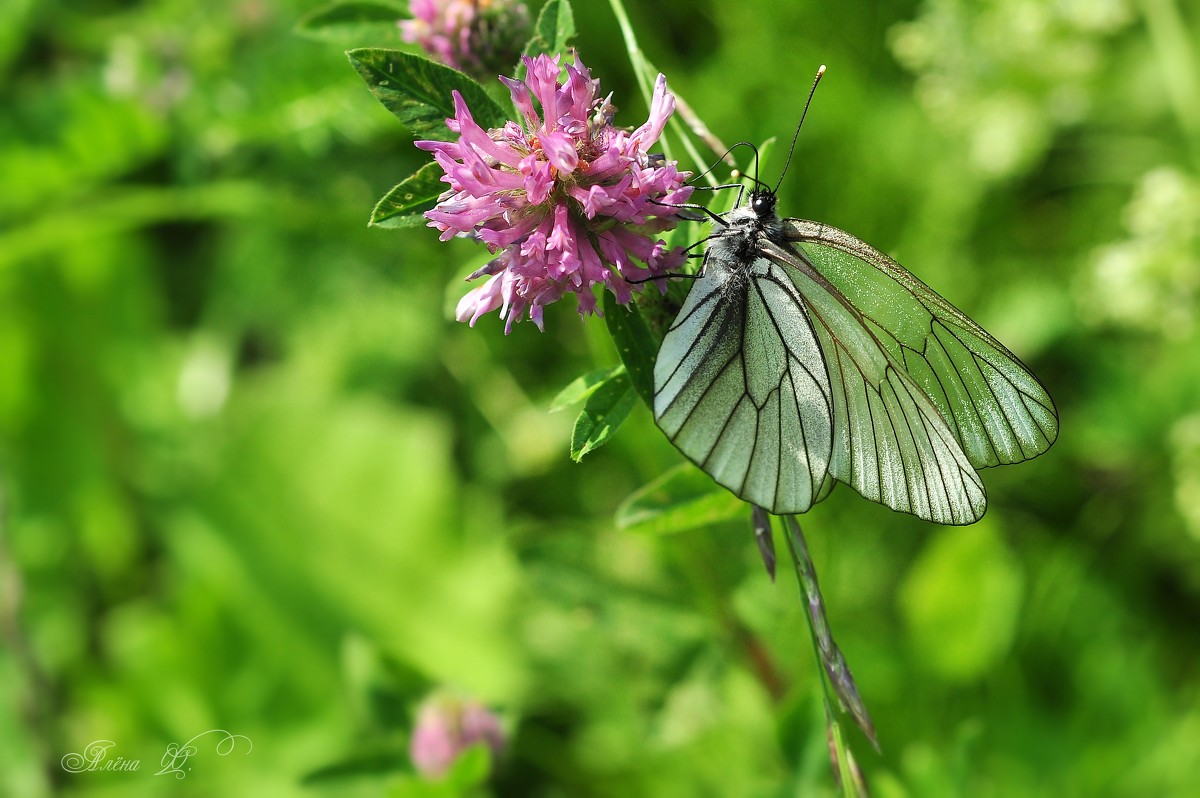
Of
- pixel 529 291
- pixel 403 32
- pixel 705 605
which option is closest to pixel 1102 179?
pixel 705 605

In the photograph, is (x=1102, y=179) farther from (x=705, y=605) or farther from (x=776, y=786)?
(x=776, y=786)

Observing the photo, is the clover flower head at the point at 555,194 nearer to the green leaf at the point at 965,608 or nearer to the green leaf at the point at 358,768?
the green leaf at the point at 358,768

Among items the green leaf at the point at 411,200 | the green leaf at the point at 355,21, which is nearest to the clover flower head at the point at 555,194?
the green leaf at the point at 411,200

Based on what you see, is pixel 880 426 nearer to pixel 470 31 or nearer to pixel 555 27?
pixel 555 27

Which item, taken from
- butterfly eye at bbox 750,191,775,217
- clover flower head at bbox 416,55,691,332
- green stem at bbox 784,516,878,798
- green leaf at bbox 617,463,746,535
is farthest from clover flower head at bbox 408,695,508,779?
butterfly eye at bbox 750,191,775,217

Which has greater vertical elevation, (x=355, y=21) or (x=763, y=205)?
(x=355, y=21)

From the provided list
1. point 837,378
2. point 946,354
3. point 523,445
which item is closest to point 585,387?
point 837,378

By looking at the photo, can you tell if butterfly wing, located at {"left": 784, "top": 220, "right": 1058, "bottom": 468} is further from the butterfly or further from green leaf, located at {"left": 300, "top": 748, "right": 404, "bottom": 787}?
green leaf, located at {"left": 300, "top": 748, "right": 404, "bottom": 787}
